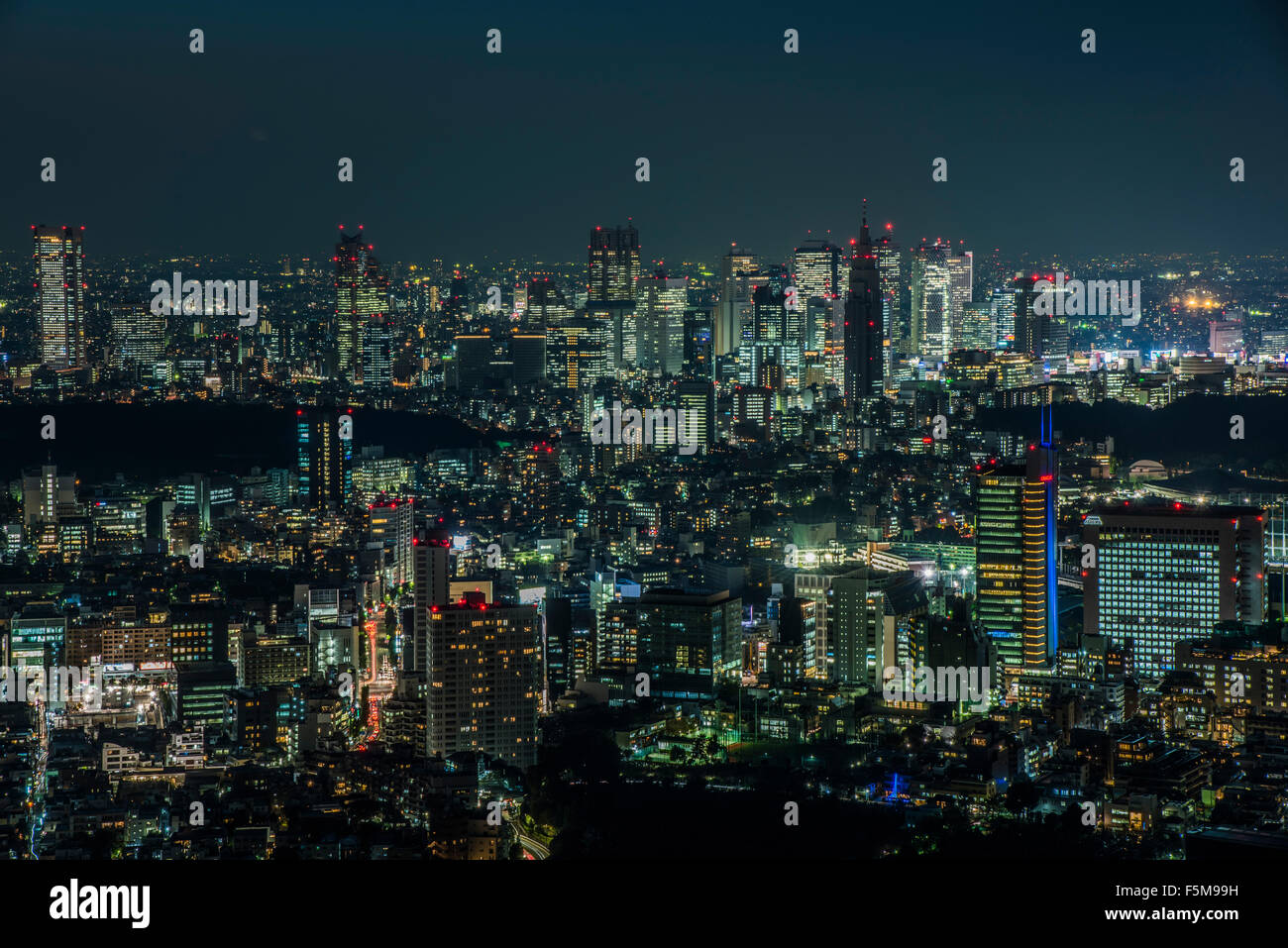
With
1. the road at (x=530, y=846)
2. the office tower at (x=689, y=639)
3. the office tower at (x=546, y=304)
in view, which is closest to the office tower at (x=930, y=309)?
the office tower at (x=546, y=304)

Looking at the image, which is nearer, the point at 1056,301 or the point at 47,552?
the point at 47,552

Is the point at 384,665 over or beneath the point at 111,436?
beneath

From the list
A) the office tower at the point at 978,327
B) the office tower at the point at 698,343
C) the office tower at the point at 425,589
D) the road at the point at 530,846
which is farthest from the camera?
the office tower at the point at 698,343

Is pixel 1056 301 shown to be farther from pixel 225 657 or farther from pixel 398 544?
pixel 225 657

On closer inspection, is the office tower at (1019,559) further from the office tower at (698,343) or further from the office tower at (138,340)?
the office tower at (698,343)

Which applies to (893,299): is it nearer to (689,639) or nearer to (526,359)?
(526,359)
